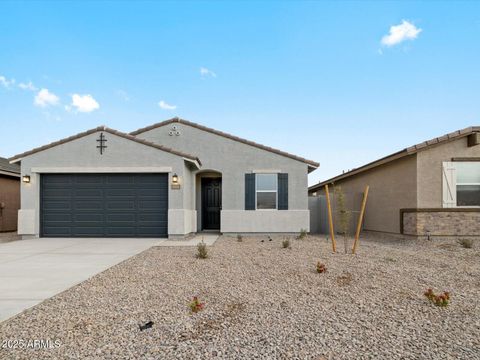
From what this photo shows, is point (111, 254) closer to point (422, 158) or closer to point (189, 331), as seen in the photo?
point (189, 331)

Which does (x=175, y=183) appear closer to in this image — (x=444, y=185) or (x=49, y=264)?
(x=49, y=264)

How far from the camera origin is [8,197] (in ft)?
47.9

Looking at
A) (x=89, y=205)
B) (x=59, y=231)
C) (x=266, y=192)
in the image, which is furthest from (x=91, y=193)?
(x=266, y=192)

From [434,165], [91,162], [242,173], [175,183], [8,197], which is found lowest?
[8,197]

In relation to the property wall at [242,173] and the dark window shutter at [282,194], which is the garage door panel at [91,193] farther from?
the dark window shutter at [282,194]

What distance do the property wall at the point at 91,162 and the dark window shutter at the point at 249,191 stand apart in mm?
2689

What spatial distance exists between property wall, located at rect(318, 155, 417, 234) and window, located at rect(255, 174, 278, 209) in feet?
15.7

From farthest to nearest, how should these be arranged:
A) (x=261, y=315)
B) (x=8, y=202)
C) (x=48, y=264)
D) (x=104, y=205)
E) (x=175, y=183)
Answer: (x=8, y=202), (x=104, y=205), (x=175, y=183), (x=48, y=264), (x=261, y=315)

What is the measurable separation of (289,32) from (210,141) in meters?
6.09

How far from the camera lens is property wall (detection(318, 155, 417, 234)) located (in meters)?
10.7

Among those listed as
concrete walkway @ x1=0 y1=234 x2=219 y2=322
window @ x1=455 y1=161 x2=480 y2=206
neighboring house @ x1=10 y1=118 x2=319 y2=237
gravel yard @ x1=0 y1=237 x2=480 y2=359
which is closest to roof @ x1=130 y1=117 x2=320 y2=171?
neighboring house @ x1=10 y1=118 x2=319 y2=237

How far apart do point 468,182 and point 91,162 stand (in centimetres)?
1385

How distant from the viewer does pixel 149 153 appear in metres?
10.5

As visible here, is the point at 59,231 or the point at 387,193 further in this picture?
the point at 387,193
